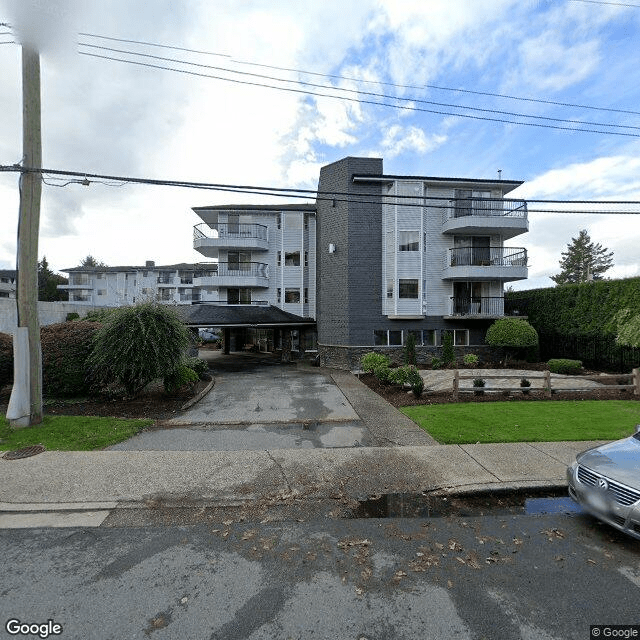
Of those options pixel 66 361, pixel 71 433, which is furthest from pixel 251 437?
pixel 66 361

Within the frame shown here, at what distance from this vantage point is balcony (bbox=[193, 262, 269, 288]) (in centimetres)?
2492

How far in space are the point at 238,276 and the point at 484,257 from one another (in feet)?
53.1

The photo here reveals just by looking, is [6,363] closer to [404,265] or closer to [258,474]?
[258,474]

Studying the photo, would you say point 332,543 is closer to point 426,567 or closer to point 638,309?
point 426,567

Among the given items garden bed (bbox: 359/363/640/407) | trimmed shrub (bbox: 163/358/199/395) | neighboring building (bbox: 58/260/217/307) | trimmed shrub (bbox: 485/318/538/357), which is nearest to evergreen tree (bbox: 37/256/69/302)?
neighboring building (bbox: 58/260/217/307)

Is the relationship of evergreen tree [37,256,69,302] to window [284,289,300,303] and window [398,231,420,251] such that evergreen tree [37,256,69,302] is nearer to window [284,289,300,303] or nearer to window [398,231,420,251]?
window [284,289,300,303]

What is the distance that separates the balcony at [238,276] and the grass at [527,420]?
57.3 feet

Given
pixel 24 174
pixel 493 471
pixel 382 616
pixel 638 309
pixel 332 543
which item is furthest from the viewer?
pixel 638 309

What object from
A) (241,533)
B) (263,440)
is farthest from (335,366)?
(241,533)

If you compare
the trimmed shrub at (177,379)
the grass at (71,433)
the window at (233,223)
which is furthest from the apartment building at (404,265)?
the grass at (71,433)

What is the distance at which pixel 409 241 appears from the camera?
66.3 feet

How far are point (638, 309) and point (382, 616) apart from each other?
18308 millimetres

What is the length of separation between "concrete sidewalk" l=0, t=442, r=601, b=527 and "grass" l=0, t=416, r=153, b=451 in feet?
1.85

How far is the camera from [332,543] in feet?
13.0
